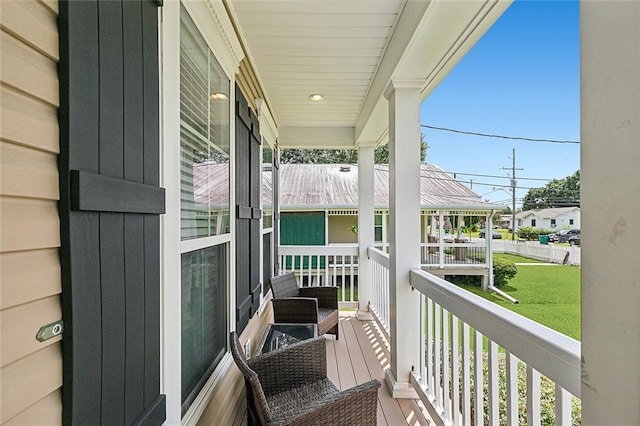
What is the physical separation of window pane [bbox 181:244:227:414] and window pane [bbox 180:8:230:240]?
6.0 inches

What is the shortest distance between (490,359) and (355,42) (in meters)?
2.32

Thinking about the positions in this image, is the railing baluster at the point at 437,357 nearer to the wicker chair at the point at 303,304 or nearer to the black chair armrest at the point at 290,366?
the black chair armrest at the point at 290,366

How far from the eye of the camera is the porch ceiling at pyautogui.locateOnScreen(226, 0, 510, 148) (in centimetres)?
194

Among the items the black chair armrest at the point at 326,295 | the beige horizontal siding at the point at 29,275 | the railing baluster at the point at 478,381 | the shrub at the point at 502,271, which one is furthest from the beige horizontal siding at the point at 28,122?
the black chair armrest at the point at 326,295

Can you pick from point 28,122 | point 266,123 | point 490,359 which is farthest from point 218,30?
point 490,359

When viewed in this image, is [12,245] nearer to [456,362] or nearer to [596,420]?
[596,420]

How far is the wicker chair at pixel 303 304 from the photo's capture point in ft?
11.8

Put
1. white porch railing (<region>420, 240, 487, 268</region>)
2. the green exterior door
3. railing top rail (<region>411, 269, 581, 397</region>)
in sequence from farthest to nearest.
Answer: the green exterior door → white porch railing (<region>420, 240, 487, 268</region>) → railing top rail (<region>411, 269, 581, 397</region>)

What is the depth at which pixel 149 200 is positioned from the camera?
1.15m

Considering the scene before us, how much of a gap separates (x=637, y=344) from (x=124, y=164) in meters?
1.32

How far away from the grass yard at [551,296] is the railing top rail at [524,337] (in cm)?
28

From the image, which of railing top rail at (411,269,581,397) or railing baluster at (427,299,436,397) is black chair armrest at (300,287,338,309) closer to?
railing baluster at (427,299,436,397)

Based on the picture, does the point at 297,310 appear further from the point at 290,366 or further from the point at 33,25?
the point at 33,25

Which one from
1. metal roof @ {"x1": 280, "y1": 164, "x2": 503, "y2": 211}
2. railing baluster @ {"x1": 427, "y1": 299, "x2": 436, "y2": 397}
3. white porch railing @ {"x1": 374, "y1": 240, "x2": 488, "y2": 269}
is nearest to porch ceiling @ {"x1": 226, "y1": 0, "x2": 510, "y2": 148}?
railing baluster @ {"x1": 427, "y1": 299, "x2": 436, "y2": 397}
